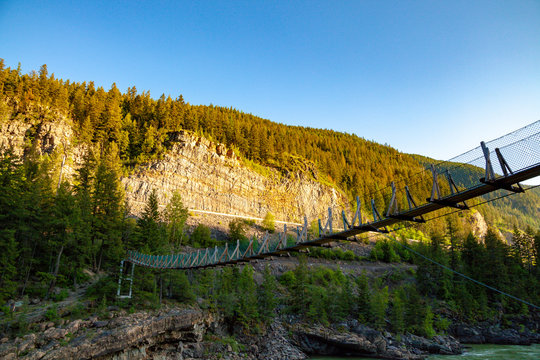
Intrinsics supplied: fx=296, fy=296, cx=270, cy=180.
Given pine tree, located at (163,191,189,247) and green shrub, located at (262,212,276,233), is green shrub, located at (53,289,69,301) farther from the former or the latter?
green shrub, located at (262,212,276,233)

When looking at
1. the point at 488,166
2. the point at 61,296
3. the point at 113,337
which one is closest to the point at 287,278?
the point at 113,337

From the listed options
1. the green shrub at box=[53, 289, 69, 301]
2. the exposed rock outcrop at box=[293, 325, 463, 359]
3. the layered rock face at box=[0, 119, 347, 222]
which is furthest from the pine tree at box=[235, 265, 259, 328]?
the layered rock face at box=[0, 119, 347, 222]

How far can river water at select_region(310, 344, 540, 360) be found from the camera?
22281mm

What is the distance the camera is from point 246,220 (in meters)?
42.8

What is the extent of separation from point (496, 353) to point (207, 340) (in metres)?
23.0

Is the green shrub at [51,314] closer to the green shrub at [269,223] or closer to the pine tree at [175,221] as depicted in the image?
the pine tree at [175,221]

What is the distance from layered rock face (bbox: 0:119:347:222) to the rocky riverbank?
1764 cm

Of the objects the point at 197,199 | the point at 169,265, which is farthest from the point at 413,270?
the point at 169,265

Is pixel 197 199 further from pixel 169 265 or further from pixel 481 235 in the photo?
pixel 481 235

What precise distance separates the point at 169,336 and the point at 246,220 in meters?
24.4

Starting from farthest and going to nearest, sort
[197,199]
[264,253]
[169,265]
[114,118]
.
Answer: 1. [114,118]
2. [197,199]
3. [169,265]
4. [264,253]

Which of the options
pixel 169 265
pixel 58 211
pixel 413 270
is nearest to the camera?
pixel 169 265

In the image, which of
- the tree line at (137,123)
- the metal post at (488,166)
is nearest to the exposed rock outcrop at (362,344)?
the tree line at (137,123)

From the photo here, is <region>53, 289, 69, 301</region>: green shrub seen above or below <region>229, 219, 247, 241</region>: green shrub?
below
